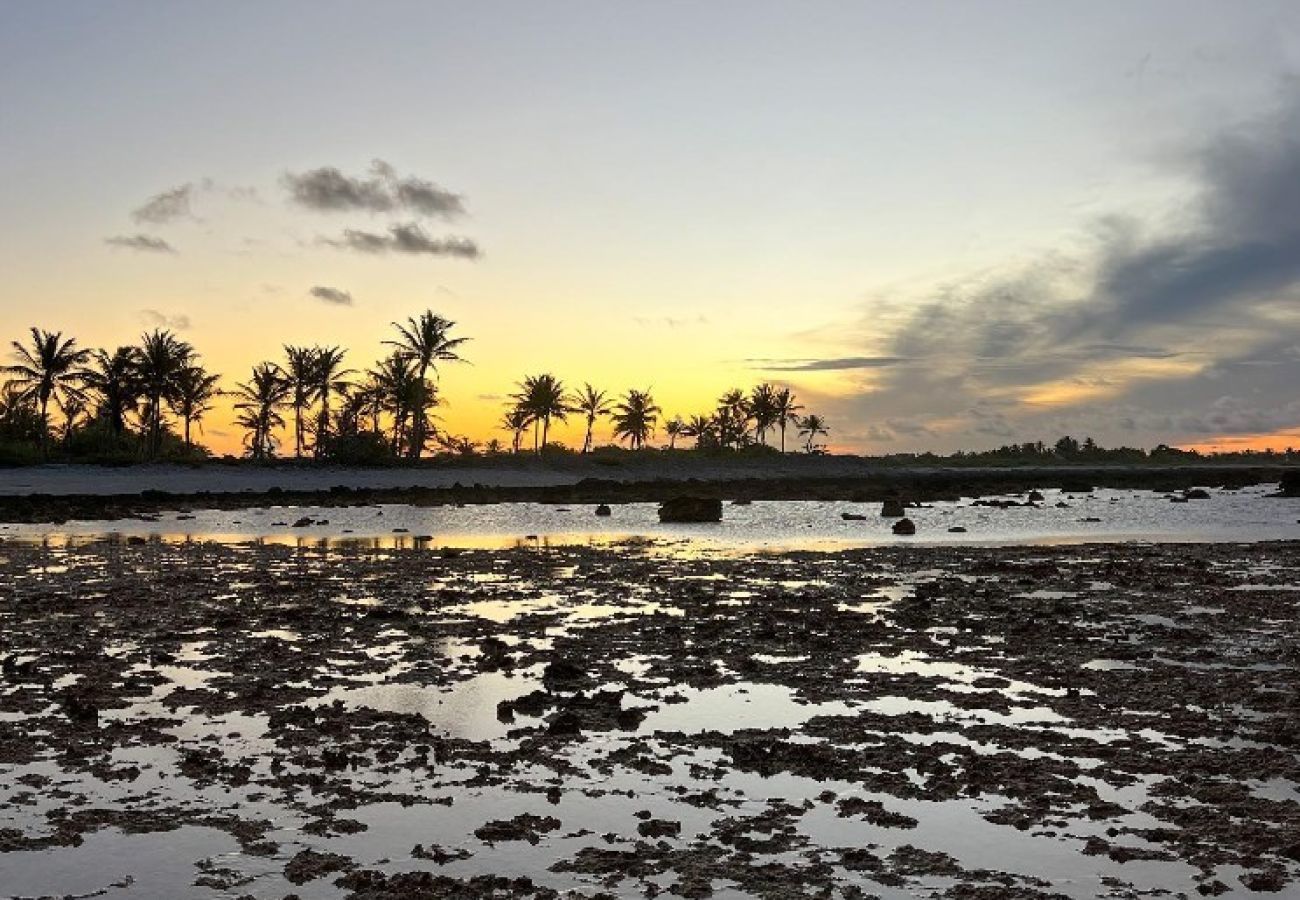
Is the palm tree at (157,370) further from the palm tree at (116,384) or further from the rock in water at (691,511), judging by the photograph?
the rock in water at (691,511)

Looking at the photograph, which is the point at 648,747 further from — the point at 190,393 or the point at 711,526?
the point at 190,393

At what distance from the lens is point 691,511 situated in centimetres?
5103

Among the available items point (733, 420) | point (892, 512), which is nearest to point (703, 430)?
point (733, 420)

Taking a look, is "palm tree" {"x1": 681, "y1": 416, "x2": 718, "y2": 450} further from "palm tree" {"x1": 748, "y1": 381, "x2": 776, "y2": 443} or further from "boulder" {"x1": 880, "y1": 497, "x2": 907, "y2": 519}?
"boulder" {"x1": 880, "y1": 497, "x2": 907, "y2": 519}

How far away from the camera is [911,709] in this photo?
38.6 ft

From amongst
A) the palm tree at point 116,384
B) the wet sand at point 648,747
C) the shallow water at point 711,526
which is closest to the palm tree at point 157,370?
the palm tree at point 116,384

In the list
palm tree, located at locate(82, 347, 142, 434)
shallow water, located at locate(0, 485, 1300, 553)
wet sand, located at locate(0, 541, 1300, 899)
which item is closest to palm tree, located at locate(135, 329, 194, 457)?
palm tree, located at locate(82, 347, 142, 434)

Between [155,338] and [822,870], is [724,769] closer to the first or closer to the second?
[822,870]

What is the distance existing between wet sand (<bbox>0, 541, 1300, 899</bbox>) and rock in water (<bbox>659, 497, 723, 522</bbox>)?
29.7 m

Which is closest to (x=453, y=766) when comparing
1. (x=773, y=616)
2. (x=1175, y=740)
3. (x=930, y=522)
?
(x=1175, y=740)

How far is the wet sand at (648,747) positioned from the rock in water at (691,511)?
29.7 metres

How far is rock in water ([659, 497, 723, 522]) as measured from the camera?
50812 mm

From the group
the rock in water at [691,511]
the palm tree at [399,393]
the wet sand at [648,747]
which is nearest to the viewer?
the wet sand at [648,747]

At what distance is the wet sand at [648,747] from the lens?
716 centimetres
